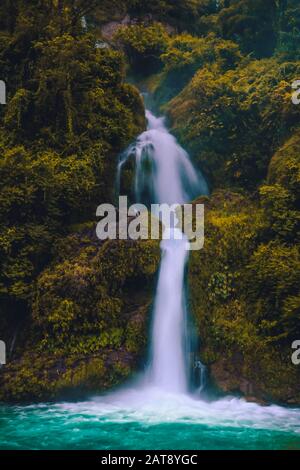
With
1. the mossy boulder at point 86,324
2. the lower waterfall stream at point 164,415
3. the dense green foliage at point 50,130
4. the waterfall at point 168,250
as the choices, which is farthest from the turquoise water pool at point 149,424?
the dense green foliage at point 50,130

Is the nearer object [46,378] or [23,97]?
[46,378]

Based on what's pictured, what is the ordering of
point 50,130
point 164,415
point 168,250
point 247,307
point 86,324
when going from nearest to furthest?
1. point 164,415
2. point 86,324
3. point 247,307
4. point 168,250
5. point 50,130

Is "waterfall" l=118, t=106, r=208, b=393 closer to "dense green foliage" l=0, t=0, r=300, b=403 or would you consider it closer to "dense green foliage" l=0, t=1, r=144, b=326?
"dense green foliage" l=0, t=0, r=300, b=403

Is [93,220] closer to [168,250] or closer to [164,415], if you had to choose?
[168,250]

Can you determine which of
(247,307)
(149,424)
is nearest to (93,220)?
(247,307)

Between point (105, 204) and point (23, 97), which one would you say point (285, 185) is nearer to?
point (105, 204)

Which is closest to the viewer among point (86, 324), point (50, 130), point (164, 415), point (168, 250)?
point (164, 415)

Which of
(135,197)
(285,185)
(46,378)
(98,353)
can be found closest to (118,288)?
(98,353)

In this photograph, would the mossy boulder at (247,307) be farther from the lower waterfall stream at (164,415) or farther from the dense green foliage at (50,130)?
the dense green foliage at (50,130)
